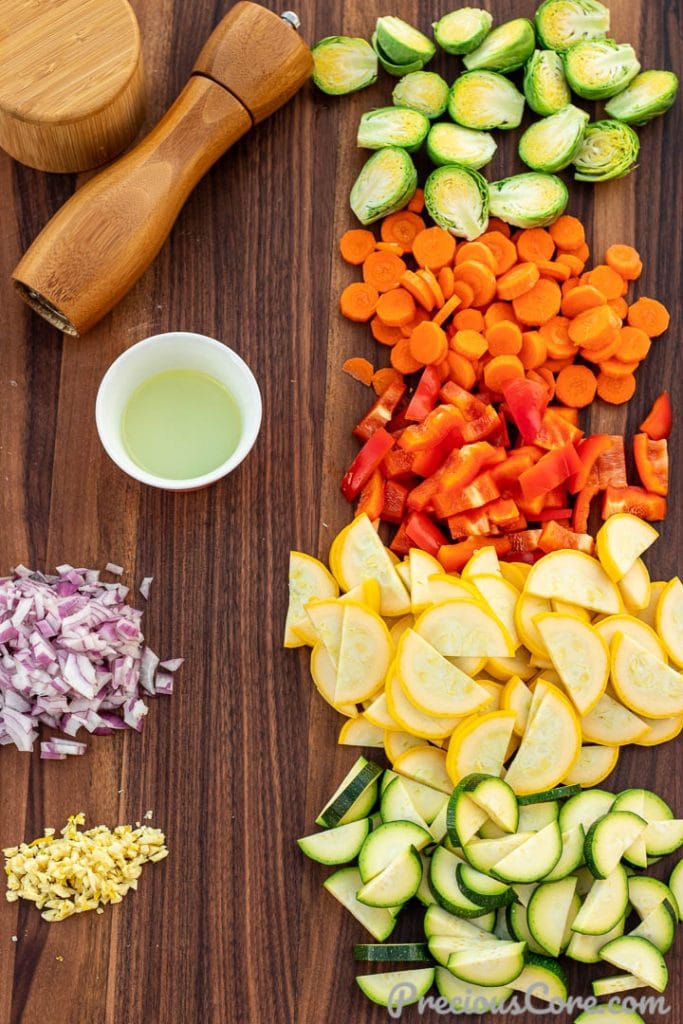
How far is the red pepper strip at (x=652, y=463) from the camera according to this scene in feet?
8.58

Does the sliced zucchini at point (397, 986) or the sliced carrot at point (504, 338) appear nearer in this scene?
the sliced zucchini at point (397, 986)

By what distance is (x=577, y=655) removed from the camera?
244 centimetres

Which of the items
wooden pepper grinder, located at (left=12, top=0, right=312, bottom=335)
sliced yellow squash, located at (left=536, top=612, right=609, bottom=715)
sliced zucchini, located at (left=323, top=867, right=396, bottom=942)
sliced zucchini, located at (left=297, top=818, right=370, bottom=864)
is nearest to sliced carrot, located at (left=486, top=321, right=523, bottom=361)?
sliced yellow squash, located at (left=536, top=612, right=609, bottom=715)

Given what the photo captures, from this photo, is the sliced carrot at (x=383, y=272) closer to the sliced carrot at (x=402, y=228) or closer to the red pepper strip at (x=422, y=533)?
the sliced carrot at (x=402, y=228)

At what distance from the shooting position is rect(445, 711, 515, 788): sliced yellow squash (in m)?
2.38

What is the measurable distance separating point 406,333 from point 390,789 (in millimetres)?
1102

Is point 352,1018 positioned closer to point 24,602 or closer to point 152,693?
point 152,693

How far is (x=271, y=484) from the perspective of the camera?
8.50ft

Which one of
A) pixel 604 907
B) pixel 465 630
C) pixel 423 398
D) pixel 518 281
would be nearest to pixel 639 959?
pixel 604 907

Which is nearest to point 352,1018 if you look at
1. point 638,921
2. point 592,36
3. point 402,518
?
point 638,921

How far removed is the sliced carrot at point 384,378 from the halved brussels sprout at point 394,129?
1.81 ft

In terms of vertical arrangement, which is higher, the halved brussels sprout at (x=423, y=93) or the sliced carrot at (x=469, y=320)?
the halved brussels sprout at (x=423, y=93)

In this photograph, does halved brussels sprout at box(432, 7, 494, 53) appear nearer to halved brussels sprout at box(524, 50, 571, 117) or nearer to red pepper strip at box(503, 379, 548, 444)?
halved brussels sprout at box(524, 50, 571, 117)

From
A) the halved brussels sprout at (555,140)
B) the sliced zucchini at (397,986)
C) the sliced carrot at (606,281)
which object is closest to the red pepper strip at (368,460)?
the sliced carrot at (606,281)
